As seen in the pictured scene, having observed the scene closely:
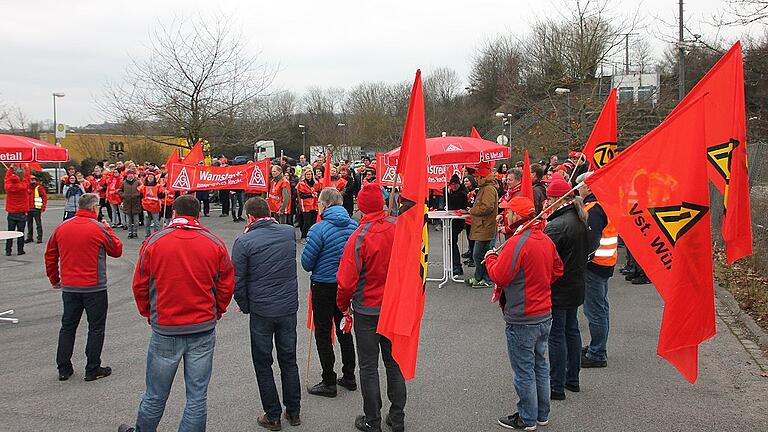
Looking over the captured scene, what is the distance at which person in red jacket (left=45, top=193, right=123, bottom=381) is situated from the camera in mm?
6336

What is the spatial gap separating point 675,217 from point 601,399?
7.23ft

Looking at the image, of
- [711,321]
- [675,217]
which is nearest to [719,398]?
[711,321]

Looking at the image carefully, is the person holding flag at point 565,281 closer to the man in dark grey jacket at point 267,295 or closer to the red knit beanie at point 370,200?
the red knit beanie at point 370,200

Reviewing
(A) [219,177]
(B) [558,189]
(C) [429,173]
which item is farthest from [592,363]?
(A) [219,177]

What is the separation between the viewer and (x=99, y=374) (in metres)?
6.45

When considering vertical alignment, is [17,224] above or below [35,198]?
below

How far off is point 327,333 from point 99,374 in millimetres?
2400

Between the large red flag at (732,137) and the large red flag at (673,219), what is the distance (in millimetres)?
1507

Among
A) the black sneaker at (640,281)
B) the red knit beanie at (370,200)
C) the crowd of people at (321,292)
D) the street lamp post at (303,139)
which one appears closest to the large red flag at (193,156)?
the crowd of people at (321,292)

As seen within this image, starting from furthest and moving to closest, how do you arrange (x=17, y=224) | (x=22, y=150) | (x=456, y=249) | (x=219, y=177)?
(x=219, y=177) → (x=17, y=224) → (x=456, y=249) → (x=22, y=150)

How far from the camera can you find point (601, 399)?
5.92 m

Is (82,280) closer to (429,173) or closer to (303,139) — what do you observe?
(429,173)

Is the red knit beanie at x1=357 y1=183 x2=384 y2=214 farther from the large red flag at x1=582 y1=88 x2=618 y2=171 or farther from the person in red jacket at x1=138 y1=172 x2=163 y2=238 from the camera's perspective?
the person in red jacket at x1=138 y1=172 x2=163 y2=238

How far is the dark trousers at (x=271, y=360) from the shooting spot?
5227 mm
